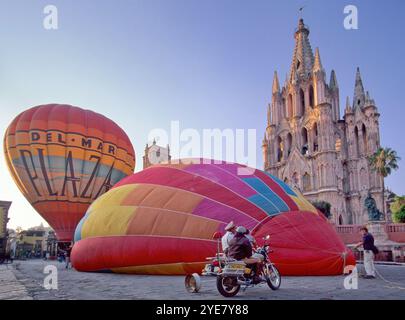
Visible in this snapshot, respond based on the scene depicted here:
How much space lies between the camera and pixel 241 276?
7.44m

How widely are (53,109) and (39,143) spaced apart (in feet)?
10.5

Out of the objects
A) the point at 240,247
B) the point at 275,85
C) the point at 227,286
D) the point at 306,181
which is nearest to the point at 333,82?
the point at 275,85

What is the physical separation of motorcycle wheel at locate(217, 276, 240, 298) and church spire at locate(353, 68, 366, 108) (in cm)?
6258

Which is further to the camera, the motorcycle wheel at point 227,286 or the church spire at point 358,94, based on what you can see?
the church spire at point 358,94

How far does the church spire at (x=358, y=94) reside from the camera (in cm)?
6366

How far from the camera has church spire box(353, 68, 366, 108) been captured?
63656mm

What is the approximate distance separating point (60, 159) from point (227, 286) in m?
23.6

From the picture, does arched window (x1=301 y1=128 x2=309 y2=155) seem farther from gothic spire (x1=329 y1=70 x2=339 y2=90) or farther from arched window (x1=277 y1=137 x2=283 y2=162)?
gothic spire (x1=329 y1=70 x2=339 y2=90)

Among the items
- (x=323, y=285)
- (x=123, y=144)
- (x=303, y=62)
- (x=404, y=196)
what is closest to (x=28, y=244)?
(x=123, y=144)

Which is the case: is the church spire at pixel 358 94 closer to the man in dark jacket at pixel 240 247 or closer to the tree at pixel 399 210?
the tree at pixel 399 210

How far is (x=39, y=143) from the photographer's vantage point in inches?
1087

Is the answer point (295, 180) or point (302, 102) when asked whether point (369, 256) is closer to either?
point (295, 180)

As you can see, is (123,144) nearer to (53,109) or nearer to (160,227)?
(53,109)

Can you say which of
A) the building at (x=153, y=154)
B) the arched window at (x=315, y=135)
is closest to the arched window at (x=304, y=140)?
the arched window at (x=315, y=135)
